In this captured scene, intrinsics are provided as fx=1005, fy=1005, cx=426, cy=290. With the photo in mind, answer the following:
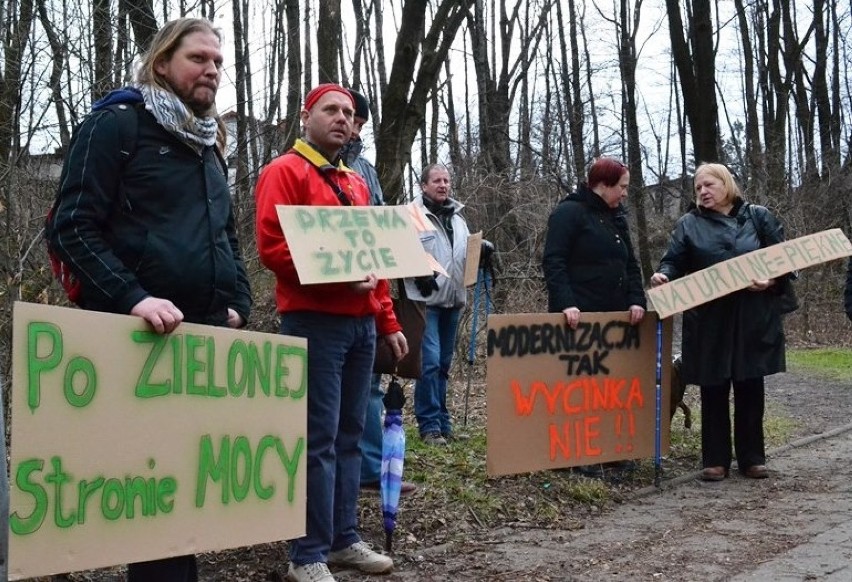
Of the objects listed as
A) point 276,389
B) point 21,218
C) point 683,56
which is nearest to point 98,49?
point 21,218

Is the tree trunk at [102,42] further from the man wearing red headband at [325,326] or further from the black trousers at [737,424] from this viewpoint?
the black trousers at [737,424]

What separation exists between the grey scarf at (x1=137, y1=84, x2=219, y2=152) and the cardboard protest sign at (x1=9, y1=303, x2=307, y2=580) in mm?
589

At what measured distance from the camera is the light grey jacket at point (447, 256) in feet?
23.9

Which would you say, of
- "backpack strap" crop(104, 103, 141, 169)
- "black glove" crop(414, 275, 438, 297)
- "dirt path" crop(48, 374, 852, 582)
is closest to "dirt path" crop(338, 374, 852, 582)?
"dirt path" crop(48, 374, 852, 582)

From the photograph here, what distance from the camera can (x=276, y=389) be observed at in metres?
3.61

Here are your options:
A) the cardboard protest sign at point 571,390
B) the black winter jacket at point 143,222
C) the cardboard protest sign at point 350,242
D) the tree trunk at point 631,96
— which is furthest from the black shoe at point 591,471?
the tree trunk at point 631,96

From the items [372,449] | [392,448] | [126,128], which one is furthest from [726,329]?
[126,128]

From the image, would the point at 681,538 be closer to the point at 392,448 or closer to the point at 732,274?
the point at 392,448

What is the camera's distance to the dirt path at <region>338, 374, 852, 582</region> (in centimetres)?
443

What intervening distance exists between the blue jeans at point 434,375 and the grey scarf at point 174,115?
4105 mm

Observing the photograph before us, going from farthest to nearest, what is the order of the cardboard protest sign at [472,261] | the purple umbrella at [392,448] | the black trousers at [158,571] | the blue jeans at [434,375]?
the cardboard protest sign at [472,261], the blue jeans at [434,375], the purple umbrella at [392,448], the black trousers at [158,571]

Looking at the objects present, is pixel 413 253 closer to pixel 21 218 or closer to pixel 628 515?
pixel 628 515

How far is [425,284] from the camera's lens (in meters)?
6.54

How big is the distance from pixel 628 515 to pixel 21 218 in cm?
403
